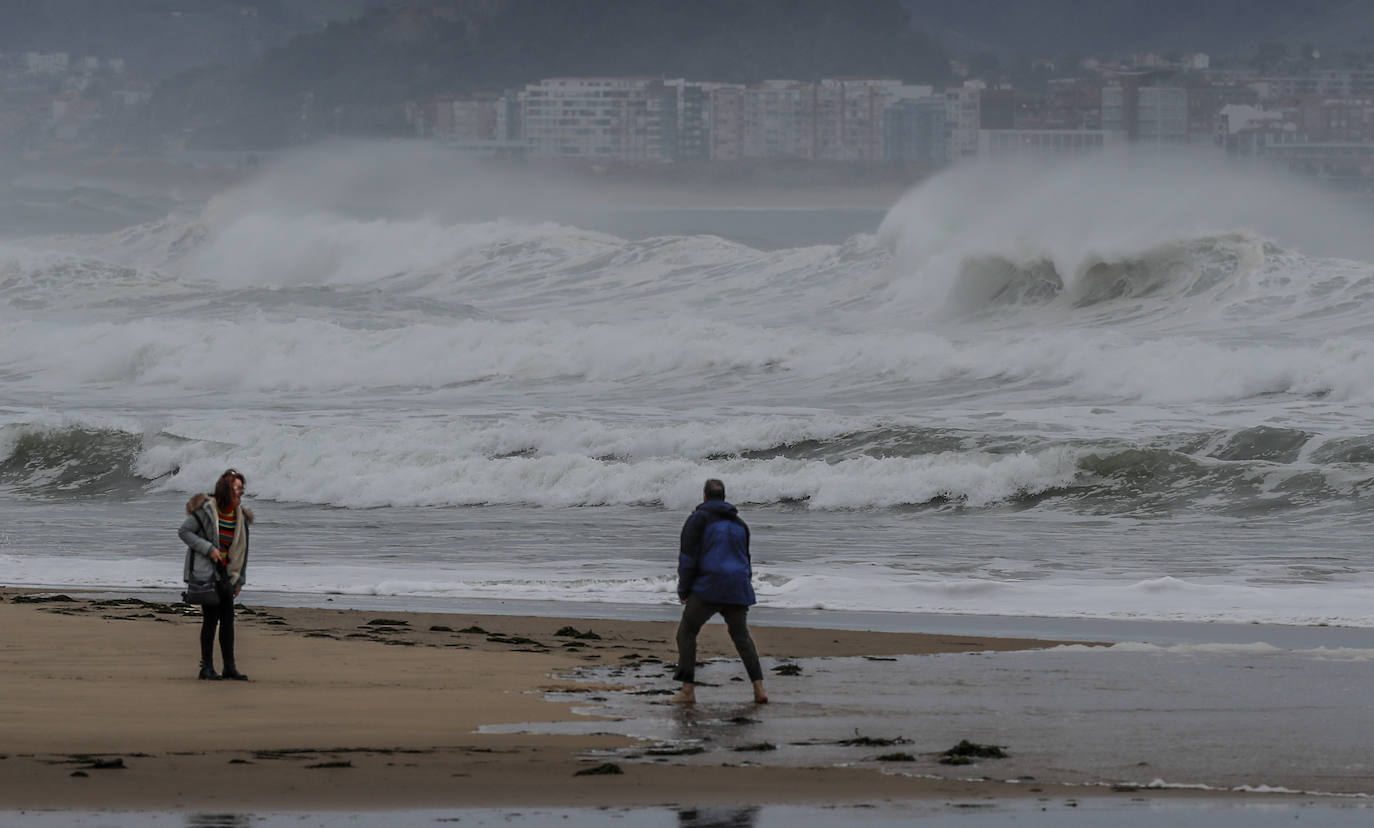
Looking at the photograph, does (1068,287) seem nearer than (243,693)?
No

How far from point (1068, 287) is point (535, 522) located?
74.4 feet

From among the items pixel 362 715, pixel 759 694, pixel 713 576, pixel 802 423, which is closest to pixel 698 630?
pixel 713 576

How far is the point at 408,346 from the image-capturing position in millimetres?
31344

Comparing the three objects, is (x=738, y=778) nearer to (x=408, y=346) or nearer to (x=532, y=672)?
(x=532, y=672)

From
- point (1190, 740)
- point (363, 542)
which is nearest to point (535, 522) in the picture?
point (363, 542)

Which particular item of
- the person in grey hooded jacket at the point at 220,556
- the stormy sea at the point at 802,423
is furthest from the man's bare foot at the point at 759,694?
the stormy sea at the point at 802,423

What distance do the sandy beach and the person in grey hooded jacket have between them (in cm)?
19

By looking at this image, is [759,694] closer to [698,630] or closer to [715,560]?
[698,630]

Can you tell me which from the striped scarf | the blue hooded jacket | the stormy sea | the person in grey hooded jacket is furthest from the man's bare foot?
the stormy sea

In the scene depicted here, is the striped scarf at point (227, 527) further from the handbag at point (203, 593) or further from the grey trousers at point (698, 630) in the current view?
the grey trousers at point (698, 630)

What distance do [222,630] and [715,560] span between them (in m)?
2.22

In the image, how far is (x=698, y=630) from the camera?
8.63m

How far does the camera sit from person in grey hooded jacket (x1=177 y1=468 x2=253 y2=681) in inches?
347

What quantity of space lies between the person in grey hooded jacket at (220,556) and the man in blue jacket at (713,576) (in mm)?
1967
